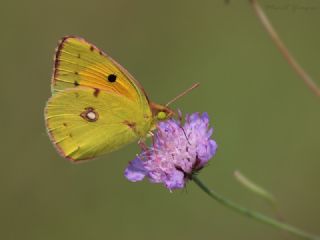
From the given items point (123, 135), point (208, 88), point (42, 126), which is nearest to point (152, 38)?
point (208, 88)

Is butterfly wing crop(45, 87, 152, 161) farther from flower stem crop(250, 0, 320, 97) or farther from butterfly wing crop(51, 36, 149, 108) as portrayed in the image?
flower stem crop(250, 0, 320, 97)

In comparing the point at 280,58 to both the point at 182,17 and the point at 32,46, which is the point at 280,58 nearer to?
the point at 182,17

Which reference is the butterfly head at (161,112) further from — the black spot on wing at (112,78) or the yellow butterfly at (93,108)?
the black spot on wing at (112,78)

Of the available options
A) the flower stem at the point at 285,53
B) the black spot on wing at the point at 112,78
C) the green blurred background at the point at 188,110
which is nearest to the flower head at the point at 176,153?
the black spot on wing at the point at 112,78

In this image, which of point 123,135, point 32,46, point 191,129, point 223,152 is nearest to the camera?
point 191,129

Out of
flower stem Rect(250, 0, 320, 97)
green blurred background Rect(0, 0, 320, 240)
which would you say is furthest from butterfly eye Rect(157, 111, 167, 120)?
green blurred background Rect(0, 0, 320, 240)

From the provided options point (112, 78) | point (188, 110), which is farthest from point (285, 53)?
point (188, 110)
